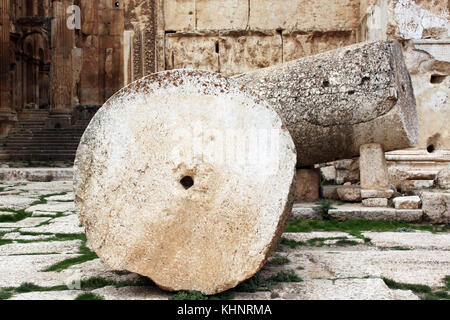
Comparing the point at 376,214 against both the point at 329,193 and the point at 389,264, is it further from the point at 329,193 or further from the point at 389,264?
the point at 389,264

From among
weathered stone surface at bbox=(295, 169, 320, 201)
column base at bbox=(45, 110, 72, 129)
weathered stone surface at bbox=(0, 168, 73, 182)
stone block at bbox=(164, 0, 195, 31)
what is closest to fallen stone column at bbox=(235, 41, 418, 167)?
weathered stone surface at bbox=(295, 169, 320, 201)

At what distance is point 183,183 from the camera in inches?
91.4

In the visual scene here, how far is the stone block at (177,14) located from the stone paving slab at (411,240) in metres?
5.94

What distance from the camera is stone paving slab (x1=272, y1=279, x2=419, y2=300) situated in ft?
6.92

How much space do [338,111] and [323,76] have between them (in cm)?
37

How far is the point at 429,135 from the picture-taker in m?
6.28

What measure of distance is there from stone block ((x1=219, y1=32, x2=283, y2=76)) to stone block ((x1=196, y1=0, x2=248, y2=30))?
0.67ft

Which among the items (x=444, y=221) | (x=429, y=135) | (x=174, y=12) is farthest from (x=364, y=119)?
(x=174, y=12)

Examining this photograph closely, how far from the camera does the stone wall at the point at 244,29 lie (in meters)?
8.45

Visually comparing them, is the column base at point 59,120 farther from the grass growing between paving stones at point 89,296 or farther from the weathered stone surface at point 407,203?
the grass growing between paving stones at point 89,296

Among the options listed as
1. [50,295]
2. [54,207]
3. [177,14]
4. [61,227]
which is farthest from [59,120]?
[50,295]

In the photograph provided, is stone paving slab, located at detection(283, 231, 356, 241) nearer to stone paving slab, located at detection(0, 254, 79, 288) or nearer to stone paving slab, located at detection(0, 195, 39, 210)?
stone paving slab, located at detection(0, 254, 79, 288)

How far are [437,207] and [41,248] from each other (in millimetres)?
3380

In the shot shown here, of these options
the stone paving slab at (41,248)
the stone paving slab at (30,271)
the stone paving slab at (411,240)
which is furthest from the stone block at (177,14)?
the stone paving slab at (30,271)
